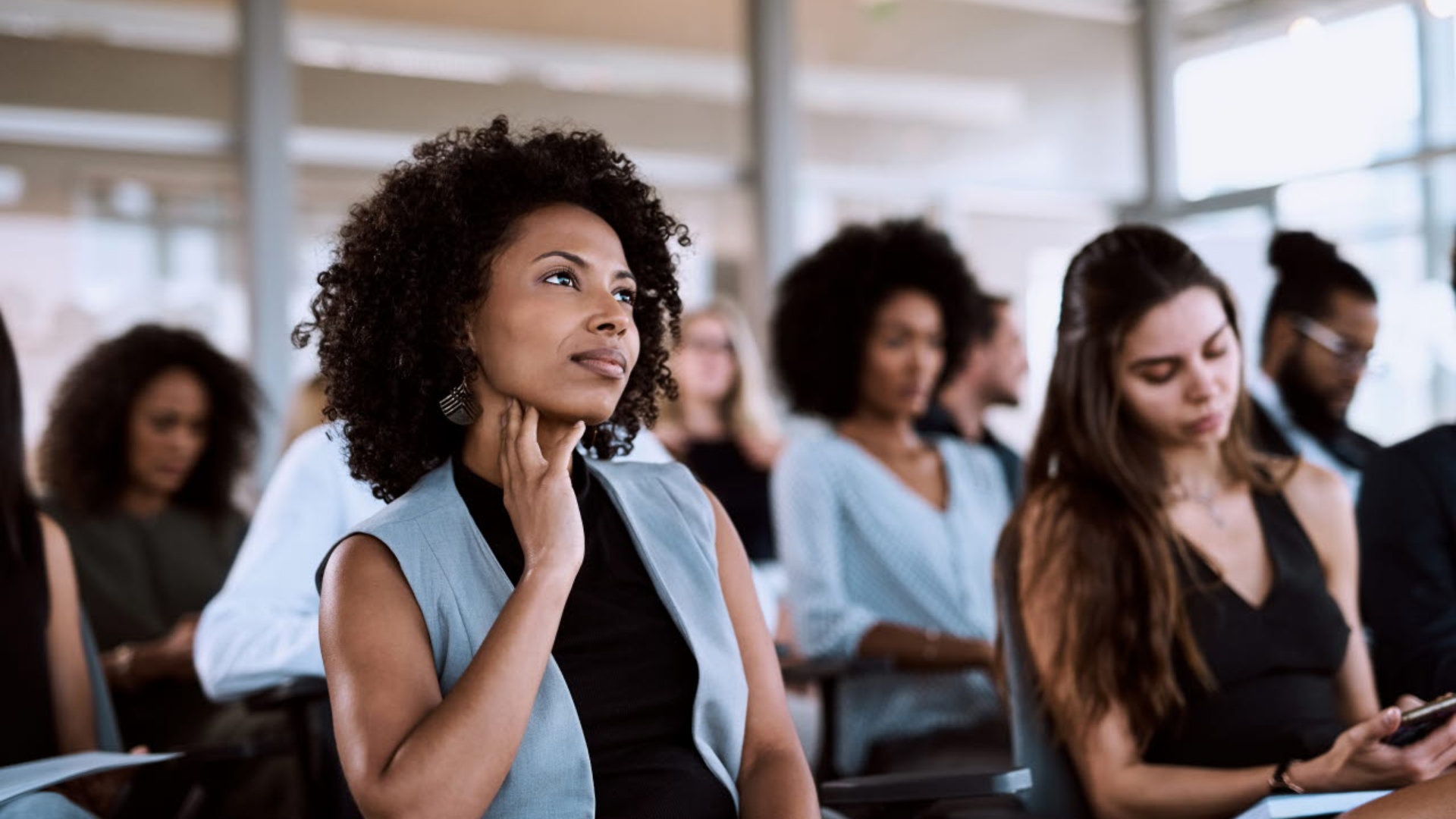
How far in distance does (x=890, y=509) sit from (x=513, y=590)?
1.83 m

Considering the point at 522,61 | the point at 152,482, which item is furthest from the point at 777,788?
the point at 522,61

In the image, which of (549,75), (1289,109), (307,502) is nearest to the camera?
(307,502)

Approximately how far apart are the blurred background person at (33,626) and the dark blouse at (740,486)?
9.42 feet

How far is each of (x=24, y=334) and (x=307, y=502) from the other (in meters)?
3.53

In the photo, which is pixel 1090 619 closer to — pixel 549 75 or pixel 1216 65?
pixel 549 75

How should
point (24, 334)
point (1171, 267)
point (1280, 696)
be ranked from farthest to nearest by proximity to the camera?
point (24, 334) → point (1171, 267) → point (1280, 696)

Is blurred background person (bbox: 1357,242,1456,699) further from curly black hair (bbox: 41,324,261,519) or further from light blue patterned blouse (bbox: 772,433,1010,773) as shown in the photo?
curly black hair (bbox: 41,324,261,519)

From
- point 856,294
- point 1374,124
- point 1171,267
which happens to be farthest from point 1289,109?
point 1171,267

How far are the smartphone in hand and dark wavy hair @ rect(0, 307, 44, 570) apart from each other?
195 cm

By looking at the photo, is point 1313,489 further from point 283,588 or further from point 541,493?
point 283,588

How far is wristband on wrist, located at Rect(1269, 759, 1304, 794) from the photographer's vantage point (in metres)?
1.88

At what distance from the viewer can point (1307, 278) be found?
3701mm

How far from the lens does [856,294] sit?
3799 mm

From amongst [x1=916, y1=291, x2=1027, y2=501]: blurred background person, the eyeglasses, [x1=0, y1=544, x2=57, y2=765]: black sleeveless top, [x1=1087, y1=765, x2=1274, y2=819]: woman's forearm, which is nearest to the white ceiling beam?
[x1=916, y1=291, x2=1027, y2=501]: blurred background person
